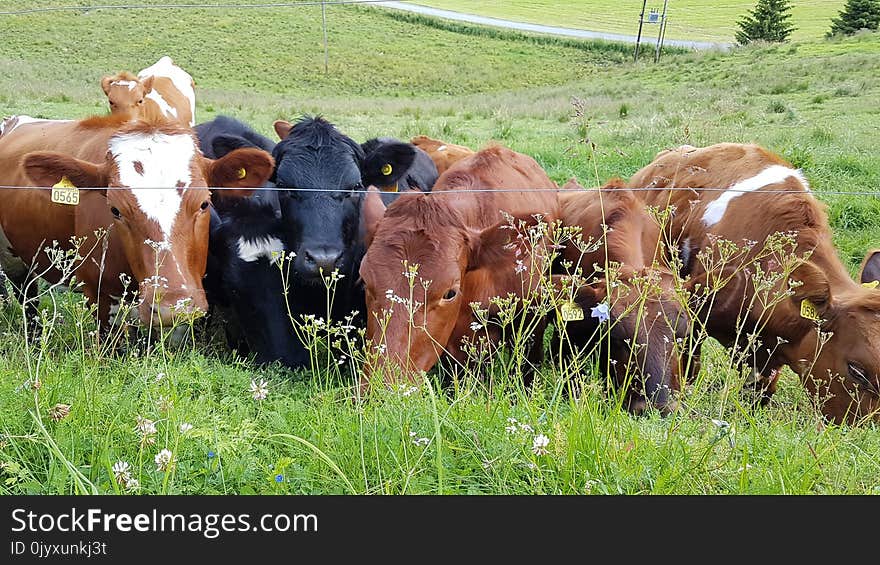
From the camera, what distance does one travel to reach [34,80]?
105 ft

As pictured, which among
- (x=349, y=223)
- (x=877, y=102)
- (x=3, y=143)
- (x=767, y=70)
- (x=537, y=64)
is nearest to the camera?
(x=349, y=223)

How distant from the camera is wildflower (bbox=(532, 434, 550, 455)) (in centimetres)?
285

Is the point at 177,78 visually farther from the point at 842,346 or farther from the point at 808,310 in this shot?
the point at 842,346

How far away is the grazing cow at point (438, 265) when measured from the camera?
4.48 meters

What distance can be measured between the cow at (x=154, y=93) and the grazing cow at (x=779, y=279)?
223 inches

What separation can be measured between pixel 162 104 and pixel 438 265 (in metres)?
7.44

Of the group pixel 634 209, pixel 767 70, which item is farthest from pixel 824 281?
pixel 767 70

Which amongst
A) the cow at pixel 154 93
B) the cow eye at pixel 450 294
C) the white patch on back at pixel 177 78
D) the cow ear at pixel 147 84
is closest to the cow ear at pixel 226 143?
the cow eye at pixel 450 294

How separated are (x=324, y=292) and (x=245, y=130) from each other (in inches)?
89.6

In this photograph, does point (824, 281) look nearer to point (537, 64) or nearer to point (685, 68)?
point (685, 68)

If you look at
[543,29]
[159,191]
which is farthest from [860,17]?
[159,191]

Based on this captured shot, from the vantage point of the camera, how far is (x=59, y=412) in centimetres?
306

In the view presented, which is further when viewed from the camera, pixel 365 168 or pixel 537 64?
pixel 537 64

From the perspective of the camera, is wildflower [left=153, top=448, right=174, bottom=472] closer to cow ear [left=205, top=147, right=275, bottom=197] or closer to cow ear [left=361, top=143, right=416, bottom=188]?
cow ear [left=205, top=147, right=275, bottom=197]
